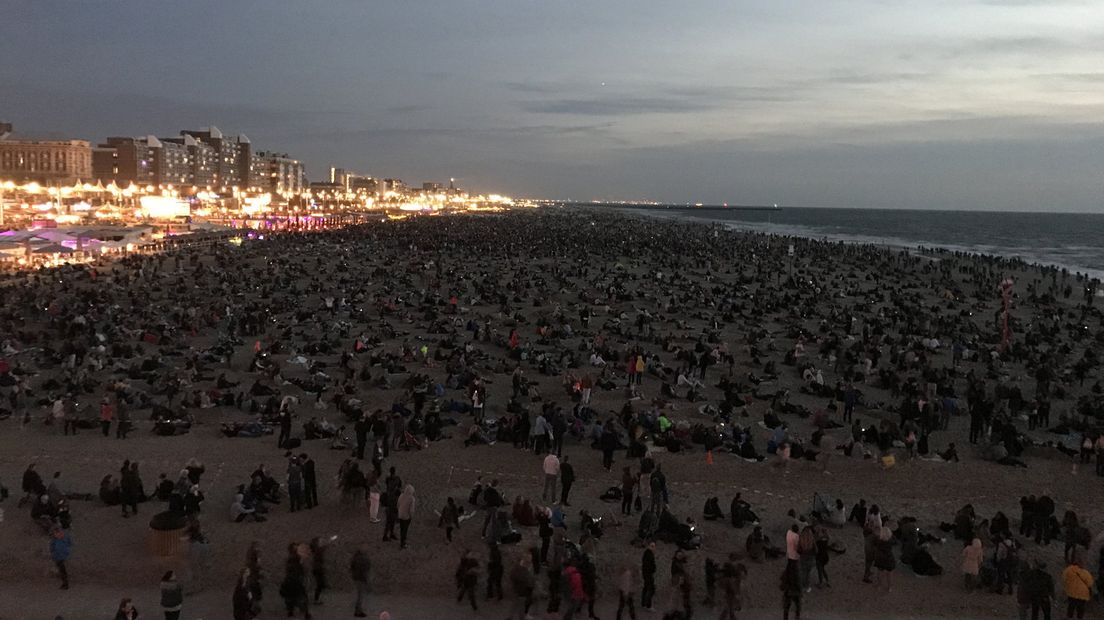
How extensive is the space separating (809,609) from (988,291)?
39361mm

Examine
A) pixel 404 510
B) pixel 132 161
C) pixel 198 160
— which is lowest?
pixel 404 510

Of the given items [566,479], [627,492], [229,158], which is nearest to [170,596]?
[566,479]

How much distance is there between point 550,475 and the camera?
1161 cm

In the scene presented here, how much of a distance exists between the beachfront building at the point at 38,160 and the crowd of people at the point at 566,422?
3531 inches

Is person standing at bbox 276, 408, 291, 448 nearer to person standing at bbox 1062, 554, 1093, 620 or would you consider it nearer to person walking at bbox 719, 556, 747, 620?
person walking at bbox 719, 556, 747, 620

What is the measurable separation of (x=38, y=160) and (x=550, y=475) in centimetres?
12633

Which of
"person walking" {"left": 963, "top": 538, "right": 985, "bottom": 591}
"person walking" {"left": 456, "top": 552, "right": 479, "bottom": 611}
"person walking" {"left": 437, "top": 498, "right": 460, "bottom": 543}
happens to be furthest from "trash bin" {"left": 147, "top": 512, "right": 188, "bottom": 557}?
"person walking" {"left": 963, "top": 538, "right": 985, "bottom": 591}

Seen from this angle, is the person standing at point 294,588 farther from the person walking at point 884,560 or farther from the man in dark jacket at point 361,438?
the person walking at point 884,560

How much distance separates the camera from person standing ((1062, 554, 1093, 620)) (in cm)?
868

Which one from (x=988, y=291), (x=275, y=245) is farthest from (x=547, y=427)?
(x=275, y=245)

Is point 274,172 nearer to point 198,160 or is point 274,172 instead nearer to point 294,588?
point 198,160

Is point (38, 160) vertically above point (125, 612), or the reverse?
point (38, 160)

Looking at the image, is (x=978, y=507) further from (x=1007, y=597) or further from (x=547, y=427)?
(x=547, y=427)

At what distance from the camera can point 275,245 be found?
195 feet
